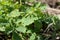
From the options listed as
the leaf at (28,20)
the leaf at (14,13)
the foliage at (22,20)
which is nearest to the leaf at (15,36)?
the foliage at (22,20)

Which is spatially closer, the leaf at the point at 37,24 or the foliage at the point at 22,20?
the foliage at the point at 22,20

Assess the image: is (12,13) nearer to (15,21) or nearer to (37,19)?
(15,21)

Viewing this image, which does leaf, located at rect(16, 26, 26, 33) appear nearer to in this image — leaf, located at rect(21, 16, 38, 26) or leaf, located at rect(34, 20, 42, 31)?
leaf, located at rect(21, 16, 38, 26)

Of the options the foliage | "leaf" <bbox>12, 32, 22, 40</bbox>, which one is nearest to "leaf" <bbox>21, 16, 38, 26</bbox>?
the foliage

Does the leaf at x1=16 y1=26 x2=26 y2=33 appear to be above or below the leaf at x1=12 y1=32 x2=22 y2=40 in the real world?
above

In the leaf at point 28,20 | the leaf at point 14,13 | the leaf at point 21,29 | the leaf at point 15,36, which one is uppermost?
the leaf at point 14,13

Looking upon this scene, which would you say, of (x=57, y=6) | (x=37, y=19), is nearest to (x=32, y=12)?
(x=37, y=19)

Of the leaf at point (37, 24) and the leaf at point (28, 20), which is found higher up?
the leaf at point (28, 20)

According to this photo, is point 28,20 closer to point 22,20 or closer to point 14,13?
point 22,20

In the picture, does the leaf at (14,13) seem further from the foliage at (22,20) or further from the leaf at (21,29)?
the leaf at (21,29)
